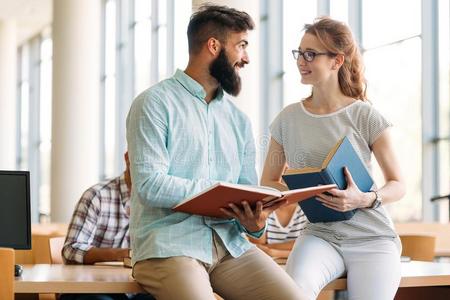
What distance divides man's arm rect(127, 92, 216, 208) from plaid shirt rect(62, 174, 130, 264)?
1.19 metres

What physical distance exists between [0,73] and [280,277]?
16.9 meters

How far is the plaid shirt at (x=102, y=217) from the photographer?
13.8 feet

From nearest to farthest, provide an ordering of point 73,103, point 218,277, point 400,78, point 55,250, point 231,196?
1. point 231,196
2. point 218,277
3. point 55,250
4. point 400,78
5. point 73,103


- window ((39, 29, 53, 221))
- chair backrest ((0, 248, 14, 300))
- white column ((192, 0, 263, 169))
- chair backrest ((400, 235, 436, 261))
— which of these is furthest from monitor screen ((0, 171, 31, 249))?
window ((39, 29, 53, 221))

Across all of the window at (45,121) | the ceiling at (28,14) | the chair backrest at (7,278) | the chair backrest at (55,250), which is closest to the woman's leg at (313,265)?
Answer: the chair backrest at (7,278)

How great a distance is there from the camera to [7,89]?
1917 cm

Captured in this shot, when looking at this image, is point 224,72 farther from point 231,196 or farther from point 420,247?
point 420,247

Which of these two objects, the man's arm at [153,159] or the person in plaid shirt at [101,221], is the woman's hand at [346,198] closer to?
the man's arm at [153,159]

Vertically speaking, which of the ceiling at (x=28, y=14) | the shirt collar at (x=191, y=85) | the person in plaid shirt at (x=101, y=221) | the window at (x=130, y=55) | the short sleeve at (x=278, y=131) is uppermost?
the ceiling at (x=28, y=14)

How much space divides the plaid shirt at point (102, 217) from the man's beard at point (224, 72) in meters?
1.26

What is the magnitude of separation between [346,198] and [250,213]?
41cm

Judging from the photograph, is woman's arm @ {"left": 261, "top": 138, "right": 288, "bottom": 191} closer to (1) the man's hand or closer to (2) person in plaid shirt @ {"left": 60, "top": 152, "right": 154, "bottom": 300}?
(1) the man's hand

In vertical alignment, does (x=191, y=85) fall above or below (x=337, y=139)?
above

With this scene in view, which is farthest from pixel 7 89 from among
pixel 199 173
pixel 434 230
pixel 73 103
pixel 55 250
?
pixel 199 173
